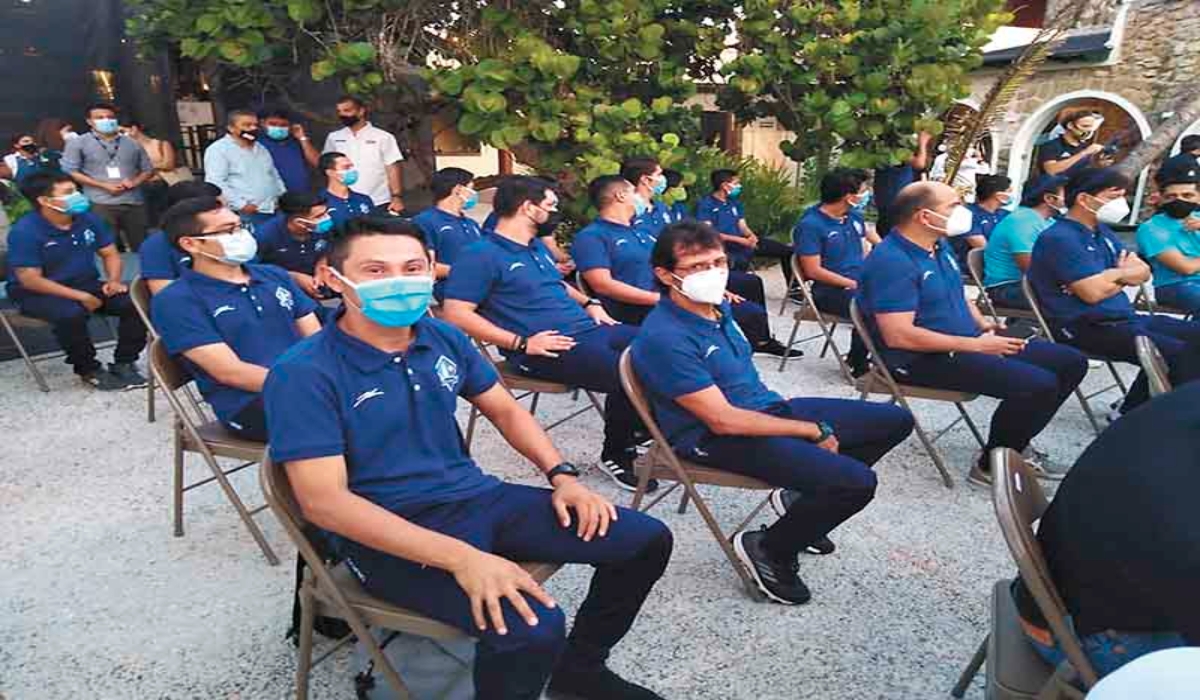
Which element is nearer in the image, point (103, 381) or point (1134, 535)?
point (1134, 535)

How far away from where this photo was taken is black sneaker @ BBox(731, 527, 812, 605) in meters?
2.69

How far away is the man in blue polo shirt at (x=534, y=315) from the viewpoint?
358 centimetres

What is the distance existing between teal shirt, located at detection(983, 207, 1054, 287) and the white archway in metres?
7.39

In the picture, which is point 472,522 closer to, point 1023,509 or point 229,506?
point 1023,509

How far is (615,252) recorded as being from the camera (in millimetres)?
4676

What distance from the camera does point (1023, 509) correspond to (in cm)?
173

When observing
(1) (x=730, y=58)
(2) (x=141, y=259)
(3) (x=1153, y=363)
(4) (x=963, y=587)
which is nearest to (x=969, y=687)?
(4) (x=963, y=587)

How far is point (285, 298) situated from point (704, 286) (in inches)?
69.6

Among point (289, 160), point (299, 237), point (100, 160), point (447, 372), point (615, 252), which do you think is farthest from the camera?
point (100, 160)

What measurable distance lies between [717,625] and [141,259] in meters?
3.35

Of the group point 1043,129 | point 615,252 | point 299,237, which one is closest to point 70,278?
point 299,237

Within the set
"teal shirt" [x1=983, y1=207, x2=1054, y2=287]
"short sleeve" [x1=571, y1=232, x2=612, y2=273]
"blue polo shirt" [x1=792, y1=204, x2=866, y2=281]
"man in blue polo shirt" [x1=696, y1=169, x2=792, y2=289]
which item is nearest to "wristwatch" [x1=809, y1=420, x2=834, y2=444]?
"short sleeve" [x1=571, y1=232, x2=612, y2=273]

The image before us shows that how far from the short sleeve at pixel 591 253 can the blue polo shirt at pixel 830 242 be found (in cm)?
140

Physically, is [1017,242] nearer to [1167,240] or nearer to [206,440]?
[1167,240]
